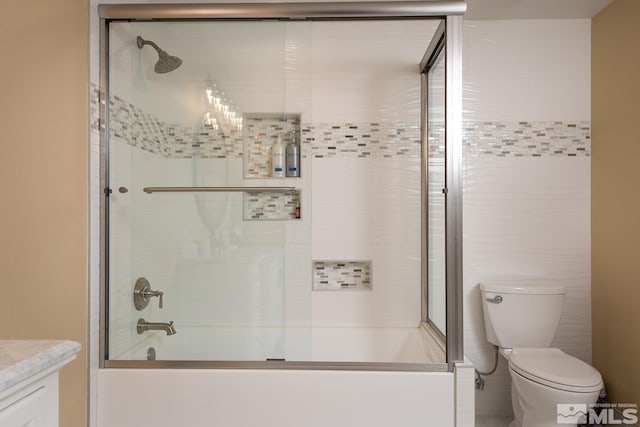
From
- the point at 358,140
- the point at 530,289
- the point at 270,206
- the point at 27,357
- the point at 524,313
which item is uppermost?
the point at 358,140

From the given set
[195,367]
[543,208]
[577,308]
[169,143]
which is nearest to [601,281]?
[577,308]

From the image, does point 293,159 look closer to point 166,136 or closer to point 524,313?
point 166,136

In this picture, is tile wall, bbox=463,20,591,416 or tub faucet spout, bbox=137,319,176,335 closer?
tub faucet spout, bbox=137,319,176,335

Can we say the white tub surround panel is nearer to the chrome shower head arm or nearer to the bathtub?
the bathtub

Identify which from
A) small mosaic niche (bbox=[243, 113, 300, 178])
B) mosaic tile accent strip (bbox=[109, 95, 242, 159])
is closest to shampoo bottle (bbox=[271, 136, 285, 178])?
small mosaic niche (bbox=[243, 113, 300, 178])

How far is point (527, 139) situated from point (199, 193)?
1.88 m

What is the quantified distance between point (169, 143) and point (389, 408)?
1392 mm

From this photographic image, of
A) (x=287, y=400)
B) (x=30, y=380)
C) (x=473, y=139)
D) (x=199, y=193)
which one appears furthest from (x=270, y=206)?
(x=473, y=139)

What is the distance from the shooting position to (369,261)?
7.61ft

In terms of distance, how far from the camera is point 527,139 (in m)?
2.34

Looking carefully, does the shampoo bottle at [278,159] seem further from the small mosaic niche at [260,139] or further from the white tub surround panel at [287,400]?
the white tub surround panel at [287,400]

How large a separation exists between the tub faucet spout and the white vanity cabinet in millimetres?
774

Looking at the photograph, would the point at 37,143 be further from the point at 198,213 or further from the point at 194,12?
the point at 194,12

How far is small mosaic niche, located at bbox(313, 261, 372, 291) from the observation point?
2.33 metres
